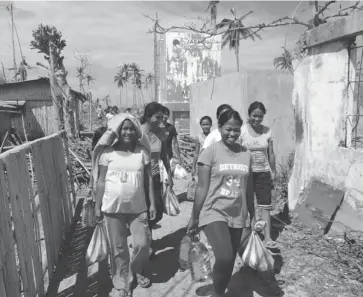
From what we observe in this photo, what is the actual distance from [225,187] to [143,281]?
1500 mm

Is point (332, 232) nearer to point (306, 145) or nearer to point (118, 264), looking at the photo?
point (306, 145)

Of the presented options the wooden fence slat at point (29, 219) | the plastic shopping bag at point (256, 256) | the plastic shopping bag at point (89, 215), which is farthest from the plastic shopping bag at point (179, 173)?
the wooden fence slat at point (29, 219)

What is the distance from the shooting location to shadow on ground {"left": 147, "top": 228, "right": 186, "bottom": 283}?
161 inches

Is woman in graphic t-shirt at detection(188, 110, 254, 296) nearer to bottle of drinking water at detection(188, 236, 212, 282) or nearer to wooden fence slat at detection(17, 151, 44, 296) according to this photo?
bottle of drinking water at detection(188, 236, 212, 282)

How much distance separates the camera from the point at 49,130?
2177 centimetres

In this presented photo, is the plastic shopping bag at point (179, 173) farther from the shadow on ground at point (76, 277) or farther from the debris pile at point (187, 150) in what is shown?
the debris pile at point (187, 150)

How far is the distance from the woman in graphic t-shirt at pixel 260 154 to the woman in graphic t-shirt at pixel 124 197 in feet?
5.36

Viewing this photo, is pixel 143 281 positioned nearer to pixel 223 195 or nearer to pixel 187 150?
pixel 223 195

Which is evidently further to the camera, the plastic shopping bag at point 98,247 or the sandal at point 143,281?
the sandal at point 143,281

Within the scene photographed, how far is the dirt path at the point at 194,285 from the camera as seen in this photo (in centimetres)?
364

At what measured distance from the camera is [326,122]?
5.27 meters

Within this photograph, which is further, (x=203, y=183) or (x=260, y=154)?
(x=260, y=154)

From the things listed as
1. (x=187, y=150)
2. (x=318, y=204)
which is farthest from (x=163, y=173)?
(x=187, y=150)

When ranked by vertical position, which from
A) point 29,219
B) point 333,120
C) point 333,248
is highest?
point 333,120
